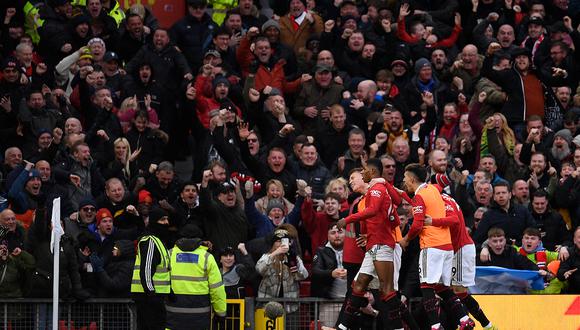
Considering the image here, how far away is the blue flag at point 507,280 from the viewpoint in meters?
20.9

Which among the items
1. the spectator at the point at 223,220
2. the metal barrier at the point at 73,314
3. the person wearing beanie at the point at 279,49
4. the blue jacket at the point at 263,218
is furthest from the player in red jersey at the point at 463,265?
the person wearing beanie at the point at 279,49

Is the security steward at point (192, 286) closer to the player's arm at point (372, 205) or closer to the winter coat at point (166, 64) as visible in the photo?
the player's arm at point (372, 205)

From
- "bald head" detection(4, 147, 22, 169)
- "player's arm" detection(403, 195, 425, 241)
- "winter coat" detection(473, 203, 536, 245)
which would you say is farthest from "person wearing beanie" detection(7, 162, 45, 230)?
"winter coat" detection(473, 203, 536, 245)

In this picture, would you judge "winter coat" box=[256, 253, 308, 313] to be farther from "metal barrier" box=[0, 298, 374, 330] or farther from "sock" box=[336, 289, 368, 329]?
"sock" box=[336, 289, 368, 329]

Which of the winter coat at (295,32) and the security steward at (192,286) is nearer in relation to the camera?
the security steward at (192,286)

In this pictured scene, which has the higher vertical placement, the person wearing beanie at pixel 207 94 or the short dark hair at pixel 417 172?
the person wearing beanie at pixel 207 94

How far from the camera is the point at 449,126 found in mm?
25141

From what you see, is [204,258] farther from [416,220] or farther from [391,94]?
[391,94]

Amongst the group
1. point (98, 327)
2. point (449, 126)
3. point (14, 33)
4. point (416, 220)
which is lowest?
point (98, 327)

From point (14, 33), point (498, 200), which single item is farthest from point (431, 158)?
point (14, 33)

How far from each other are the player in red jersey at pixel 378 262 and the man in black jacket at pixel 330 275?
81 centimetres

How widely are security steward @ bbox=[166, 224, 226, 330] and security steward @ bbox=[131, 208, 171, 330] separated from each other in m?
0.15

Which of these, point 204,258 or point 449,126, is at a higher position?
point 449,126

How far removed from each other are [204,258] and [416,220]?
102 inches
